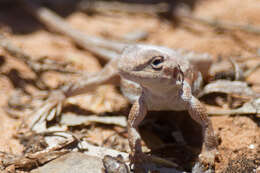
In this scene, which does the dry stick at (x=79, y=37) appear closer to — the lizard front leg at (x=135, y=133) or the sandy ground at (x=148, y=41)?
the sandy ground at (x=148, y=41)

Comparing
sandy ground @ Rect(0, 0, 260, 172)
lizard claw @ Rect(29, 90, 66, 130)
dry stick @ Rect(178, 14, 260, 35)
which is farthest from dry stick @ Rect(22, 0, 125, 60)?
dry stick @ Rect(178, 14, 260, 35)

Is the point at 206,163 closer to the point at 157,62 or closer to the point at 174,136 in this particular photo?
the point at 174,136

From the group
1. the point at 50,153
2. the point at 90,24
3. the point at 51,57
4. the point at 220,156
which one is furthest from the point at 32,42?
the point at 220,156

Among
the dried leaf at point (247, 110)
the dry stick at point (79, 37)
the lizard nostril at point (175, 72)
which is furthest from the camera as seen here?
the dry stick at point (79, 37)

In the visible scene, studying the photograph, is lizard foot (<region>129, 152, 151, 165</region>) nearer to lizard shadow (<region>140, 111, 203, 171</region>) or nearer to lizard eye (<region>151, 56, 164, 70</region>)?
lizard shadow (<region>140, 111, 203, 171</region>)

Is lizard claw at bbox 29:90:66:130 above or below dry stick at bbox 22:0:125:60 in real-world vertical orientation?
below

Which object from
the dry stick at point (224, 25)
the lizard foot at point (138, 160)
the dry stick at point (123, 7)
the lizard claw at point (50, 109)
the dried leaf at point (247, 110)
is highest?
the dry stick at point (123, 7)

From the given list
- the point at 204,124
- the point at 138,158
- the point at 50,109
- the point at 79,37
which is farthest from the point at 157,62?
the point at 79,37

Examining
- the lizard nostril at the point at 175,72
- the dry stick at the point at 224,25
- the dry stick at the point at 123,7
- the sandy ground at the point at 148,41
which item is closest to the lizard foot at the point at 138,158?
the sandy ground at the point at 148,41
